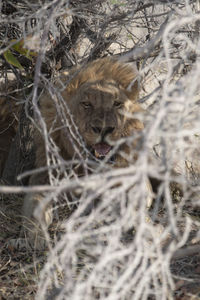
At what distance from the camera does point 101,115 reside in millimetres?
4066

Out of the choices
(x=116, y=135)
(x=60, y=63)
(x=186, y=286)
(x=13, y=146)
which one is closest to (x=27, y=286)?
(x=186, y=286)

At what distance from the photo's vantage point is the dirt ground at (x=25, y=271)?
3147mm

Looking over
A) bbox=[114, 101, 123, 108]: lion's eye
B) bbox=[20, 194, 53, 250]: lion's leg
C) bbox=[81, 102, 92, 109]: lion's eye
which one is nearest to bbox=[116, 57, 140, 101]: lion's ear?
bbox=[114, 101, 123, 108]: lion's eye

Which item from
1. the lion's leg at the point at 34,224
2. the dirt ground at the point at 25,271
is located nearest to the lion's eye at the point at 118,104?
the lion's leg at the point at 34,224

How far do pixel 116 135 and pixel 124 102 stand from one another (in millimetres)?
460

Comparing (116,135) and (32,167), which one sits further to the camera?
(32,167)

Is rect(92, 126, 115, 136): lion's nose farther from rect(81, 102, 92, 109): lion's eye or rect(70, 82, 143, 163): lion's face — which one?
rect(81, 102, 92, 109): lion's eye

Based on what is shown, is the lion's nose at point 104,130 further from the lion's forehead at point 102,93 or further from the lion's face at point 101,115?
the lion's forehead at point 102,93

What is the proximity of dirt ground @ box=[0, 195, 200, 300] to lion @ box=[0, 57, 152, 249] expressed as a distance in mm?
165

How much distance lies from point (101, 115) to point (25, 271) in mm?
1524

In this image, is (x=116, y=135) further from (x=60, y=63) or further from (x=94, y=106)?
(x=60, y=63)

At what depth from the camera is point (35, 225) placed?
154 inches

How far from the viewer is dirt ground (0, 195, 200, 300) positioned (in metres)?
3.15

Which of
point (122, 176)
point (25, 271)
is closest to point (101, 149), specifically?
point (25, 271)
